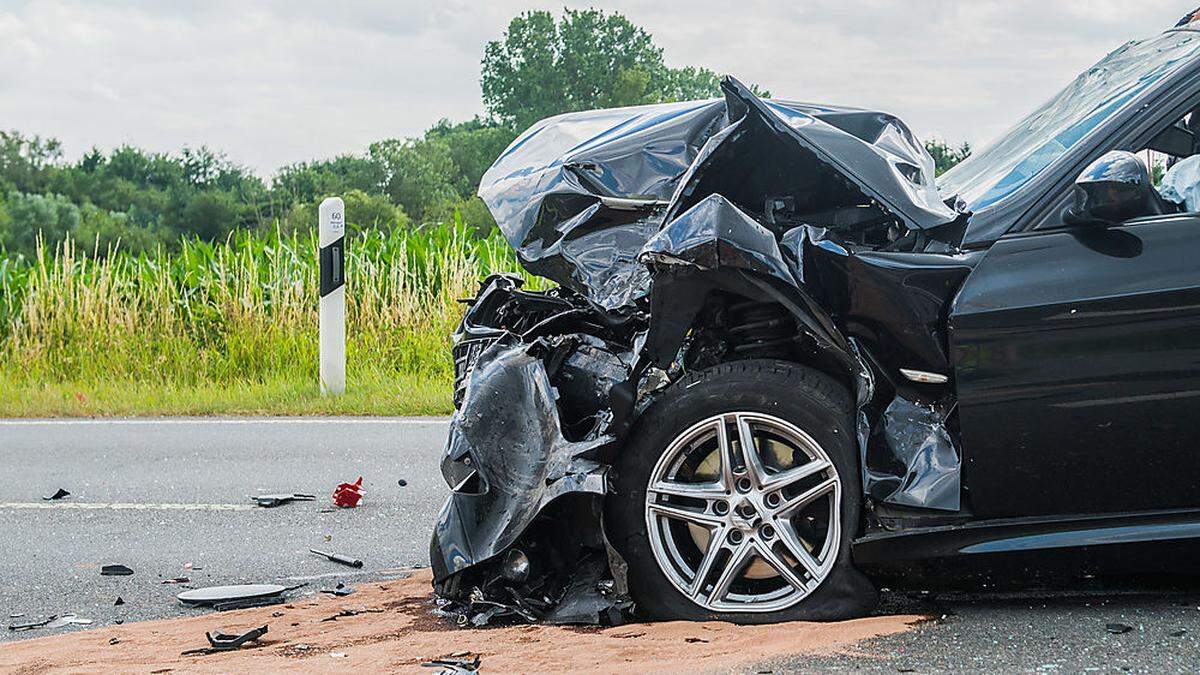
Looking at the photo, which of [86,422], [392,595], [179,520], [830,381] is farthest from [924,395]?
[86,422]

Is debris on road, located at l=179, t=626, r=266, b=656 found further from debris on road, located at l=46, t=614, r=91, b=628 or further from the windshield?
the windshield

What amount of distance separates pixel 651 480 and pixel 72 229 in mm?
50919

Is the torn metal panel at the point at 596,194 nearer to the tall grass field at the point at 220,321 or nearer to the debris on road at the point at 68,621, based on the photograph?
the debris on road at the point at 68,621

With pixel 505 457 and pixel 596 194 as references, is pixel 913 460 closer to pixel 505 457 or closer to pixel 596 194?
pixel 505 457

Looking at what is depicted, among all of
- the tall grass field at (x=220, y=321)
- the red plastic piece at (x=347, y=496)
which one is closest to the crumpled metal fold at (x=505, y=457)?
the red plastic piece at (x=347, y=496)

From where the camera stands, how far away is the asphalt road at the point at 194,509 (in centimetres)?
565

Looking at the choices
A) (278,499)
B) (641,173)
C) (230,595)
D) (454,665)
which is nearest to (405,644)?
(454,665)

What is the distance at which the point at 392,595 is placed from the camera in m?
5.17

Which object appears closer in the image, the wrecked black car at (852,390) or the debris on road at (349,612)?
the wrecked black car at (852,390)

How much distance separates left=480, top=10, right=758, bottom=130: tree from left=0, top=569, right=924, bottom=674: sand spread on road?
51871 mm

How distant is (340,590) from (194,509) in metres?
1.99

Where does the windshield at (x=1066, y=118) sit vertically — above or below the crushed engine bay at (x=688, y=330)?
above

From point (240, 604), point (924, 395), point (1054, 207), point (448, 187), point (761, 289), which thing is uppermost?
point (448, 187)

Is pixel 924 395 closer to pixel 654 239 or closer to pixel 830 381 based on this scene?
pixel 830 381
